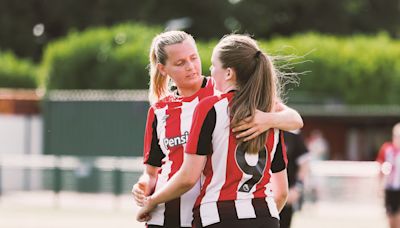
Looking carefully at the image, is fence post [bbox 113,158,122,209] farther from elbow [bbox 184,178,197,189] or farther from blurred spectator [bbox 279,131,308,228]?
elbow [bbox 184,178,197,189]

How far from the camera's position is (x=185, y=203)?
220 inches

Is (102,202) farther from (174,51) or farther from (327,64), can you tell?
(174,51)

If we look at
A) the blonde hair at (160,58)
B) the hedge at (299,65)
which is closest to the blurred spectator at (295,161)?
the blonde hair at (160,58)

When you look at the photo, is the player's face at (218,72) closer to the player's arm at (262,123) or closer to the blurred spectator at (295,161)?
the player's arm at (262,123)

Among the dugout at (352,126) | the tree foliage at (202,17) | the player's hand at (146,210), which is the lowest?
the player's hand at (146,210)

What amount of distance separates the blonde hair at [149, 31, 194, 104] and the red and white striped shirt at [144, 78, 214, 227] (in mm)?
106

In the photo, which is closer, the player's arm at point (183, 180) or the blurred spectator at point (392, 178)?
the player's arm at point (183, 180)

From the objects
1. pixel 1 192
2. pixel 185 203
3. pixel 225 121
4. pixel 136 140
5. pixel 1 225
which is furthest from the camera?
pixel 136 140

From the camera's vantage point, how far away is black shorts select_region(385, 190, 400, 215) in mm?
15266

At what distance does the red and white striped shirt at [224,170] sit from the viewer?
5.13 m

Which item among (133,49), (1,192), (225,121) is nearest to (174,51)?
(225,121)

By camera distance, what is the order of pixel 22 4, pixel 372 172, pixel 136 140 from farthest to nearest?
pixel 22 4, pixel 136 140, pixel 372 172

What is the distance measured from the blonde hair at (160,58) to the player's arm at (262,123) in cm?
61

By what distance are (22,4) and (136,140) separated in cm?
2484
